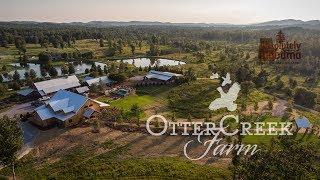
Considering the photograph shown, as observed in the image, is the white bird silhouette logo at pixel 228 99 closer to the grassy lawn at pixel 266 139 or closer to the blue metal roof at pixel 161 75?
the grassy lawn at pixel 266 139

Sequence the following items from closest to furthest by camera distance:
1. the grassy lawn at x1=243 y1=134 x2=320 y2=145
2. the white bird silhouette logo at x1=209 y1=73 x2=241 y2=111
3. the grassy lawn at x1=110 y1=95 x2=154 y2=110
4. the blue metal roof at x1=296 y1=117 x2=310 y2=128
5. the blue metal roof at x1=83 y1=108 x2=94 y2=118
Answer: the grassy lawn at x1=243 y1=134 x2=320 y2=145
the blue metal roof at x1=296 y1=117 x2=310 y2=128
the blue metal roof at x1=83 y1=108 x2=94 y2=118
the white bird silhouette logo at x1=209 y1=73 x2=241 y2=111
the grassy lawn at x1=110 y1=95 x2=154 y2=110

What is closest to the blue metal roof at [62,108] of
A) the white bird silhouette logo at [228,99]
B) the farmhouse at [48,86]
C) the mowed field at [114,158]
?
the mowed field at [114,158]

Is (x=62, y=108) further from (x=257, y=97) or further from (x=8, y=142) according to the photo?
(x=257, y=97)

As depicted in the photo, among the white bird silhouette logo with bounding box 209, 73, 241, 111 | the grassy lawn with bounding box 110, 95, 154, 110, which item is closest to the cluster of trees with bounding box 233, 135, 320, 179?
the white bird silhouette logo with bounding box 209, 73, 241, 111

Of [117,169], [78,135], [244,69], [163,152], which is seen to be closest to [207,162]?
[163,152]

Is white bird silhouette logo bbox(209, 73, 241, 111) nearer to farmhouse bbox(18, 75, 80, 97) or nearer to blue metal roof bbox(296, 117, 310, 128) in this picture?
blue metal roof bbox(296, 117, 310, 128)

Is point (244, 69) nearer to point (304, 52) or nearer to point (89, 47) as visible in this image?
point (304, 52)
